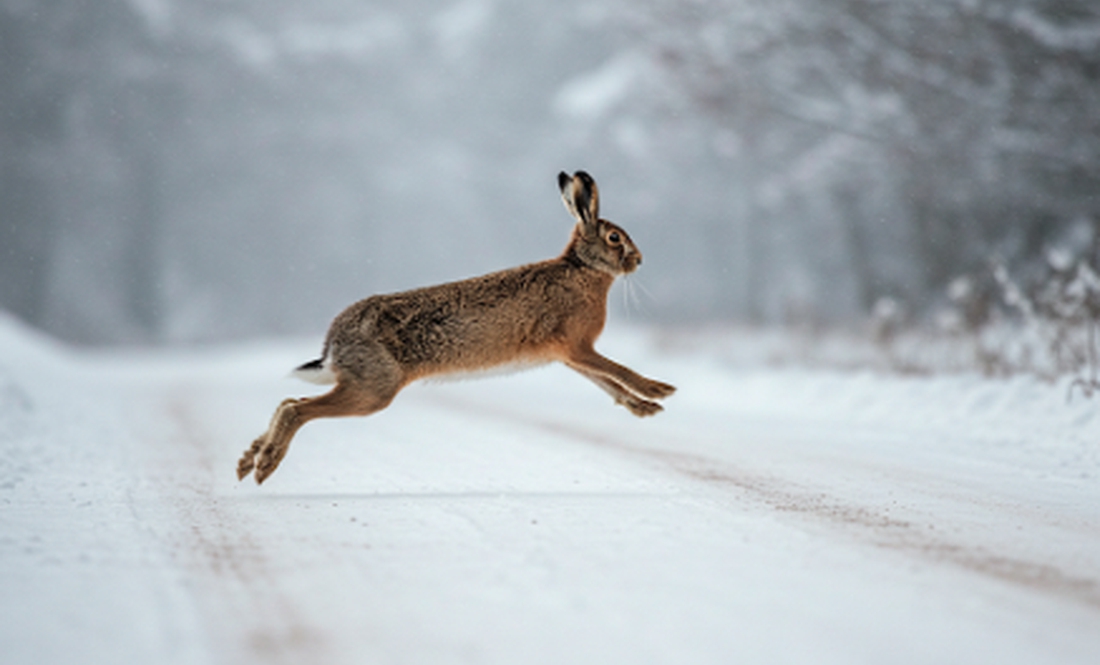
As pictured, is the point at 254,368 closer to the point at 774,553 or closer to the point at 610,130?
the point at 774,553

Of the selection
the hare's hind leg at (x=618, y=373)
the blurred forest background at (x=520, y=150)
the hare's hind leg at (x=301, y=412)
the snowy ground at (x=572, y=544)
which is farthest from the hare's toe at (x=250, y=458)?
the blurred forest background at (x=520, y=150)

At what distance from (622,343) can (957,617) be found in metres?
21.0

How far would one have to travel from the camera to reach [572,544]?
12.8 feet

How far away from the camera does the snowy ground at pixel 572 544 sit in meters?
2.75

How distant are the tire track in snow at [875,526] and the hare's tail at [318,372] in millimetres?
2334

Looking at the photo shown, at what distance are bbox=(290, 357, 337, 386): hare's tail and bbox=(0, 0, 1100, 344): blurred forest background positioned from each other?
275 inches

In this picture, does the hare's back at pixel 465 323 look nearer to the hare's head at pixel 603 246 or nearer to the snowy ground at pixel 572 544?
the hare's head at pixel 603 246

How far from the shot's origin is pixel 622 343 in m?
23.9

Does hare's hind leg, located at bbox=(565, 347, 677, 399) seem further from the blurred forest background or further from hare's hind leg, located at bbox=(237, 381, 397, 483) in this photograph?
the blurred forest background

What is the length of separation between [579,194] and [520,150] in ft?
194

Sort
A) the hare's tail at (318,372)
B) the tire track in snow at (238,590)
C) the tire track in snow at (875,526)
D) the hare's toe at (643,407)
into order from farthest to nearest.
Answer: the hare's toe at (643,407)
the hare's tail at (318,372)
the tire track in snow at (875,526)
the tire track in snow at (238,590)

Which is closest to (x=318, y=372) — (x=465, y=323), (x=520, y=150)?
(x=465, y=323)

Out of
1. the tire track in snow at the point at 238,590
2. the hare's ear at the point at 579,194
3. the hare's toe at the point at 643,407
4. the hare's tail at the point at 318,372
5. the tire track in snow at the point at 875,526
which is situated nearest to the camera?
the tire track in snow at the point at 238,590

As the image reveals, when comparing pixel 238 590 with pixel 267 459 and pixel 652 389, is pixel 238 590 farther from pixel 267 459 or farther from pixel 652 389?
pixel 652 389
